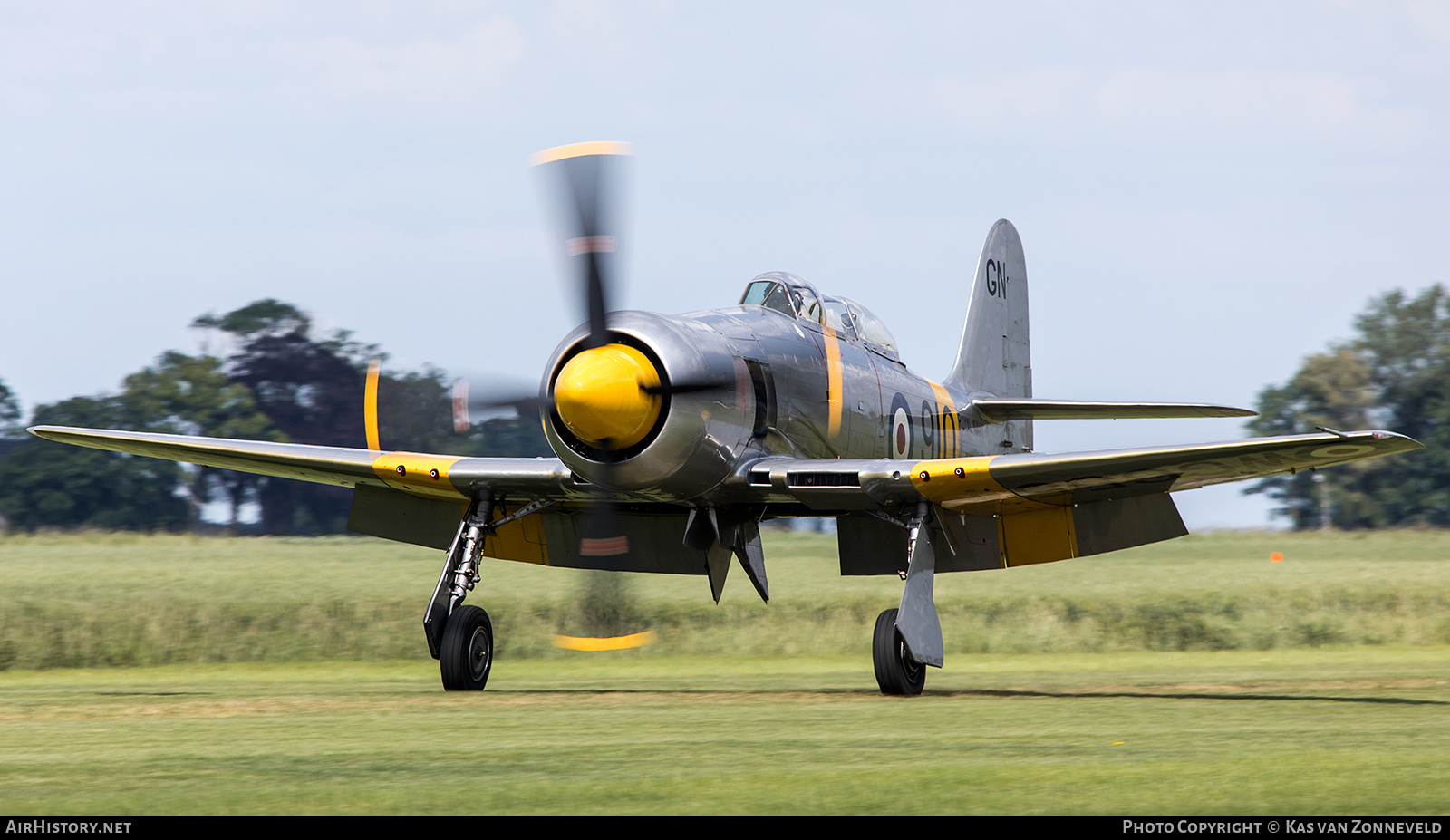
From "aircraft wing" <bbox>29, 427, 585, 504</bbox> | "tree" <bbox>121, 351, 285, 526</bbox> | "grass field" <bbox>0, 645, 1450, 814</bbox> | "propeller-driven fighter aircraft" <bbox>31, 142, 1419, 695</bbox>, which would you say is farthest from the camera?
"tree" <bbox>121, 351, 285, 526</bbox>

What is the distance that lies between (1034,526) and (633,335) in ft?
14.8

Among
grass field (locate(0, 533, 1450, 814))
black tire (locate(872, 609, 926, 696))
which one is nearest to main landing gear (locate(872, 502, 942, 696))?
black tire (locate(872, 609, 926, 696))

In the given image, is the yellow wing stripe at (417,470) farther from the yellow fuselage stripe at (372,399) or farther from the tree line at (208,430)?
the tree line at (208,430)

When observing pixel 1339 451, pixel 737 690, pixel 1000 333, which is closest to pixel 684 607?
pixel 1000 333

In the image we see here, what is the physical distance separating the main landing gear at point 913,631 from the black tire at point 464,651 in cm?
318

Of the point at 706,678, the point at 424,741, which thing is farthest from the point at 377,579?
the point at 424,741

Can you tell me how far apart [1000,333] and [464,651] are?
9462 millimetres

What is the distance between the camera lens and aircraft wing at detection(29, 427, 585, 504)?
1201 centimetres

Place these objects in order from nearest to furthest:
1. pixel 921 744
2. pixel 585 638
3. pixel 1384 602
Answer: pixel 921 744 → pixel 585 638 → pixel 1384 602

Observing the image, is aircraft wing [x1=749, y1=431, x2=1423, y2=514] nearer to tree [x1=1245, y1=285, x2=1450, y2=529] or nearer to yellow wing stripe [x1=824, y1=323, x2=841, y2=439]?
yellow wing stripe [x1=824, y1=323, x2=841, y2=439]

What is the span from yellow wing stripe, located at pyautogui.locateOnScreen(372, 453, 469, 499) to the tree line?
64.7ft

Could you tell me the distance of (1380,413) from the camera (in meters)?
55.1
